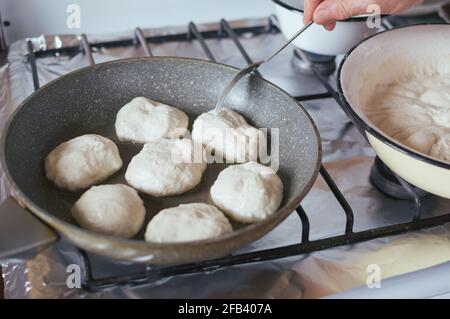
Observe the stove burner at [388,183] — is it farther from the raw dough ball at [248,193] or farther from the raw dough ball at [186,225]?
the raw dough ball at [186,225]

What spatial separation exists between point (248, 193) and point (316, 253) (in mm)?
138

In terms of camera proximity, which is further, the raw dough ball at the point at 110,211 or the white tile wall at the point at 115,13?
the white tile wall at the point at 115,13

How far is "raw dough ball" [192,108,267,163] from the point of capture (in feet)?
2.79

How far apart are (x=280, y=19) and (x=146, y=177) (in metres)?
0.50

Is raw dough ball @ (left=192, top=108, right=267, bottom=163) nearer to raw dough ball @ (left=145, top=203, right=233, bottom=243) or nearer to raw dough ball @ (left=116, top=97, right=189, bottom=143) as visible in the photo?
raw dough ball @ (left=116, top=97, right=189, bottom=143)

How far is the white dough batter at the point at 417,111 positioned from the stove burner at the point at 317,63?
21cm

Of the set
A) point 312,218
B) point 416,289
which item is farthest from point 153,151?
point 416,289

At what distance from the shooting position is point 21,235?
25.1 inches

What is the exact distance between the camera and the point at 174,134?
0.88 m

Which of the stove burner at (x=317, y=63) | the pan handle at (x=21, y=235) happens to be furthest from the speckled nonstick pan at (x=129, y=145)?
the stove burner at (x=317, y=63)

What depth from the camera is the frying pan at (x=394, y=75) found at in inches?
28.0

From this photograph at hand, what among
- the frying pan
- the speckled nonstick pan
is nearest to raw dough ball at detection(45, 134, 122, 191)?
the speckled nonstick pan

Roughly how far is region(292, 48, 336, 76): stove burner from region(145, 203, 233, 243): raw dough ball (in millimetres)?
550
